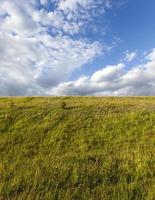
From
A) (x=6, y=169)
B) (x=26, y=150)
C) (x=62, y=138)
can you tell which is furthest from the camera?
(x=62, y=138)

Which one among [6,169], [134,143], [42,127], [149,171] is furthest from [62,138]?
[149,171]

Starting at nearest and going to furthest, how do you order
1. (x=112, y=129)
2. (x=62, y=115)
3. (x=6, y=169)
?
(x=6, y=169) < (x=112, y=129) < (x=62, y=115)

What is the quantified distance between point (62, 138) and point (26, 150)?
297 cm

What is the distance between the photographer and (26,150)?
17.1 m

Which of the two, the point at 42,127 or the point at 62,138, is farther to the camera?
the point at 42,127

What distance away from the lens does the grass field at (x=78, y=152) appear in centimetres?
1052

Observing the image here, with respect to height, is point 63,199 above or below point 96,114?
below

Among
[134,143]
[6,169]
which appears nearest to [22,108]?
[134,143]

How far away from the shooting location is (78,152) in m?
16.7

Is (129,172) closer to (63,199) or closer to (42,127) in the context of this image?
(63,199)

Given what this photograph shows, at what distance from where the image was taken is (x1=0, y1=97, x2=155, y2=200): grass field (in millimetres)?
10516

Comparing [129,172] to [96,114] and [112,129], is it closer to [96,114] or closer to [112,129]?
[112,129]

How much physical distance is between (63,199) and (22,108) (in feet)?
59.2

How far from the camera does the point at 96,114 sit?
24516 mm
